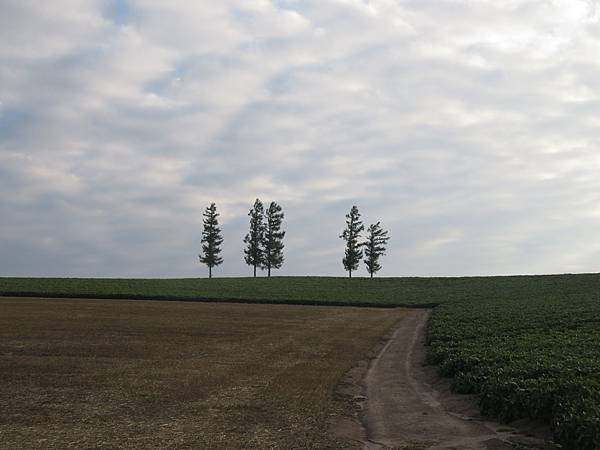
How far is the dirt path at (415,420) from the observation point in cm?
→ 1062

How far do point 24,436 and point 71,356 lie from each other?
11.3m

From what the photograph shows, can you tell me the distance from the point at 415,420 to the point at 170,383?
7744 millimetres

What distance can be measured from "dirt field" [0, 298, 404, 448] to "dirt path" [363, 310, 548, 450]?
1015 millimetres

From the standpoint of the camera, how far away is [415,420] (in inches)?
495

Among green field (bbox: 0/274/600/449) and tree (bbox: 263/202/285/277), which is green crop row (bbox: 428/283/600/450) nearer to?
green field (bbox: 0/274/600/449)

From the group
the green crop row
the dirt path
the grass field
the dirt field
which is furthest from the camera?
the grass field

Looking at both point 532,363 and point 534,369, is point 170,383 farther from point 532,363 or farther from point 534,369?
point 532,363

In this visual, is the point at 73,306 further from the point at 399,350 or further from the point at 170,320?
the point at 399,350

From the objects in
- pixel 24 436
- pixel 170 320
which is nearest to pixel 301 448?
pixel 24 436

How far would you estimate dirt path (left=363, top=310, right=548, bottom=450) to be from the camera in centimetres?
1062

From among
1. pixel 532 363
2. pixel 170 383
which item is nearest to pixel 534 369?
pixel 532 363

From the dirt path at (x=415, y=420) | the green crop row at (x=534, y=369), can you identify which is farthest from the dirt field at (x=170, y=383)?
the green crop row at (x=534, y=369)

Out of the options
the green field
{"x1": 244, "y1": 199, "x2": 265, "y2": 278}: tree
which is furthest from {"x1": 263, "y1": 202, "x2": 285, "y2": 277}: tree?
the green field

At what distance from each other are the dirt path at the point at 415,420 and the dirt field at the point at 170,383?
3.33 feet
